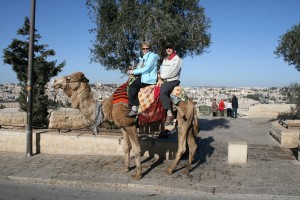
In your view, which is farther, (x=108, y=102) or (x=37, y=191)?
(x=108, y=102)

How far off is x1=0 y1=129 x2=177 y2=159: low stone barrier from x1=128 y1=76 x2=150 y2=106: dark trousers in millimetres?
2314

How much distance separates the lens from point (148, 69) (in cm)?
751

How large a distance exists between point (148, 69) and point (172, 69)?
0.54 meters

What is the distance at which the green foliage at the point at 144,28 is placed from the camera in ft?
37.4

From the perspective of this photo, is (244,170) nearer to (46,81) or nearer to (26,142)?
(26,142)

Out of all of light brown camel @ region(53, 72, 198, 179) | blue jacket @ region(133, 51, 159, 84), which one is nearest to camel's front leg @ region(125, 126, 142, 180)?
light brown camel @ region(53, 72, 198, 179)

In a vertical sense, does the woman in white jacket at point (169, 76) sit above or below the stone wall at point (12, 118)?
above

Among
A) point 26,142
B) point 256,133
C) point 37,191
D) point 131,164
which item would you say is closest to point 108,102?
point 131,164

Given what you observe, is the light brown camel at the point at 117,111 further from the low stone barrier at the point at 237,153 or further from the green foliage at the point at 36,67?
the green foliage at the point at 36,67

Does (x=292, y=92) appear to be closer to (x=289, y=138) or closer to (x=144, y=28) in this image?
(x=289, y=138)

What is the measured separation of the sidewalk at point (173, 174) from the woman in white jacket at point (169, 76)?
4.82 feet

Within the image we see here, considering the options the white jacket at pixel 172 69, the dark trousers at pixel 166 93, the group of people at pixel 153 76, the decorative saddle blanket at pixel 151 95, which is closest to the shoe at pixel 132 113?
the group of people at pixel 153 76

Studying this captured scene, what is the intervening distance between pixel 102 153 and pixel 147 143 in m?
1.35

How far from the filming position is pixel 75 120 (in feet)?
54.0
